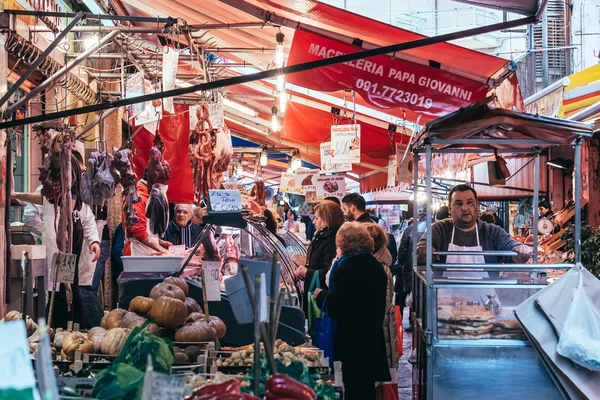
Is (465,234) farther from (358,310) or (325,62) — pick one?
(325,62)

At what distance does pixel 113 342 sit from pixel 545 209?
11.3m

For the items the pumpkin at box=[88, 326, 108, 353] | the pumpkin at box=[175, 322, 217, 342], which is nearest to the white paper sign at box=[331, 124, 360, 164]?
the pumpkin at box=[175, 322, 217, 342]

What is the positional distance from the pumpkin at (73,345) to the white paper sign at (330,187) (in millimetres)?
9646

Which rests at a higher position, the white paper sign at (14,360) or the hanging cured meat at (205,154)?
the hanging cured meat at (205,154)

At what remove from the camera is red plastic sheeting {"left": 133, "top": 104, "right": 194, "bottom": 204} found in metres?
9.50

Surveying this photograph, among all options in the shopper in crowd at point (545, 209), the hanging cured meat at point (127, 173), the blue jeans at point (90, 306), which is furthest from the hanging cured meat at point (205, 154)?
the shopper in crowd at point (545, 209)

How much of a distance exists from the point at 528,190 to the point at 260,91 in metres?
6.77

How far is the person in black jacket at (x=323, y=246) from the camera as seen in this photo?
7.52 meters

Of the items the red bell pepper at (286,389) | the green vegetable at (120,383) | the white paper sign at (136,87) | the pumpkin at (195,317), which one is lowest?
the pumpkin at (195,317)

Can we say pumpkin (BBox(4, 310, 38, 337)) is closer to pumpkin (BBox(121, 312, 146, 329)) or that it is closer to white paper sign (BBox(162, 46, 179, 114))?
pumpkin (BBox(121, 312, 146, 329))

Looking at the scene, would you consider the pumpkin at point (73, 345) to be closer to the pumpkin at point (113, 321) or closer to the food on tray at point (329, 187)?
the pumpkin at point (113, 321)

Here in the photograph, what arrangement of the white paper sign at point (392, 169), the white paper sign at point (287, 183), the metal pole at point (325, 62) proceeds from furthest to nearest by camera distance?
the white paper sign at point (287, 183), the white paper sign at point (392, 169), the metal pole at point (325, 62)

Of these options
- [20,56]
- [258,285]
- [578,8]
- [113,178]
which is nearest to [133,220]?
[113,178]

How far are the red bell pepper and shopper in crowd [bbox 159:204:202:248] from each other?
6.42m
